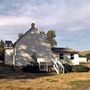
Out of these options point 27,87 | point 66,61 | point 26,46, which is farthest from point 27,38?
point 27,87

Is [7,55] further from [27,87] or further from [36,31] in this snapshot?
[27,87]

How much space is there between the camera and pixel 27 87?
2686 cm

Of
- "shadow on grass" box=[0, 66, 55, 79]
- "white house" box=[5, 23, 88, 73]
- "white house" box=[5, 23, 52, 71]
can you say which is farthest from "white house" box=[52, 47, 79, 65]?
"shadow on grass" box=[0, 66, 55, 79]

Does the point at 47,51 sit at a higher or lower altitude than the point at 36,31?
lower

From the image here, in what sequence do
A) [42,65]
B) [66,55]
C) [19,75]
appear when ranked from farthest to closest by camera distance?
[66,55] → [42,65] → [19,75]

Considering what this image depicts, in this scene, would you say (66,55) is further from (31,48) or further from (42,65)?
(42,65)

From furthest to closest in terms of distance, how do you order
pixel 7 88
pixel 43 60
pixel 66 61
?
pixel 66 61, pixel 43 60, pixel 7 88

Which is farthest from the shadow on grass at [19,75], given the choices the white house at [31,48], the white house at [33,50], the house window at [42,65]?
the white house at [31,48]

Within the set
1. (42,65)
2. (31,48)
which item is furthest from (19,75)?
(31,48)

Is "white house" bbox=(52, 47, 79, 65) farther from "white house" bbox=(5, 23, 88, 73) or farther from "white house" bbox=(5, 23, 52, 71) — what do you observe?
"white house" bbox=(5, 23, 52, 71)

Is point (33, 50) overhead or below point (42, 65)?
overhead

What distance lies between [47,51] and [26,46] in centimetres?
397

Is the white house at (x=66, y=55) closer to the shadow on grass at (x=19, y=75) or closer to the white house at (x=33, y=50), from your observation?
the white house at (x=33, y=50)

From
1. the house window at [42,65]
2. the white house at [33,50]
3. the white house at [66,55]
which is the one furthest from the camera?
the white house at [66,55]
